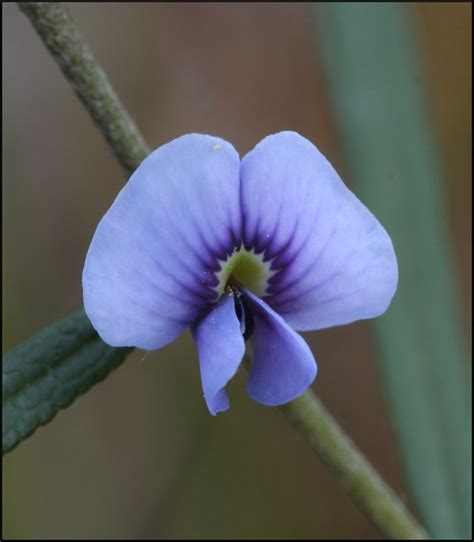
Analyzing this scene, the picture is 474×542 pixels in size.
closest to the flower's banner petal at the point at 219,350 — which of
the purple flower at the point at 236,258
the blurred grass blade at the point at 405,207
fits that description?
the purple flower at the point at 236,258

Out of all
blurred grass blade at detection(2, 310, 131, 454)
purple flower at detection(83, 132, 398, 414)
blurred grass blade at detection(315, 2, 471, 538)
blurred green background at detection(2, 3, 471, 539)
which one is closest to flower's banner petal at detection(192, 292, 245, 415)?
purple flower at detection(83, 132, 398, 414)

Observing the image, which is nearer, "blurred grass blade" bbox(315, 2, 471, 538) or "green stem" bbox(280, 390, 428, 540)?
"green stem" bbox(280, 390, 428, 540)

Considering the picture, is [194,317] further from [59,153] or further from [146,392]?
[59,153]

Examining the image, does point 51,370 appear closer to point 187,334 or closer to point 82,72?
point 82,72

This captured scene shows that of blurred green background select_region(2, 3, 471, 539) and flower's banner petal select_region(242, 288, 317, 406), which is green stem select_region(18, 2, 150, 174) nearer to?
flower's banner petal select_region(242, 288, 317, 406)

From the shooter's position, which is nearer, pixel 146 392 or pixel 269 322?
pixel 269 322

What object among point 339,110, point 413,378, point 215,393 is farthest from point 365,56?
point 215,393
